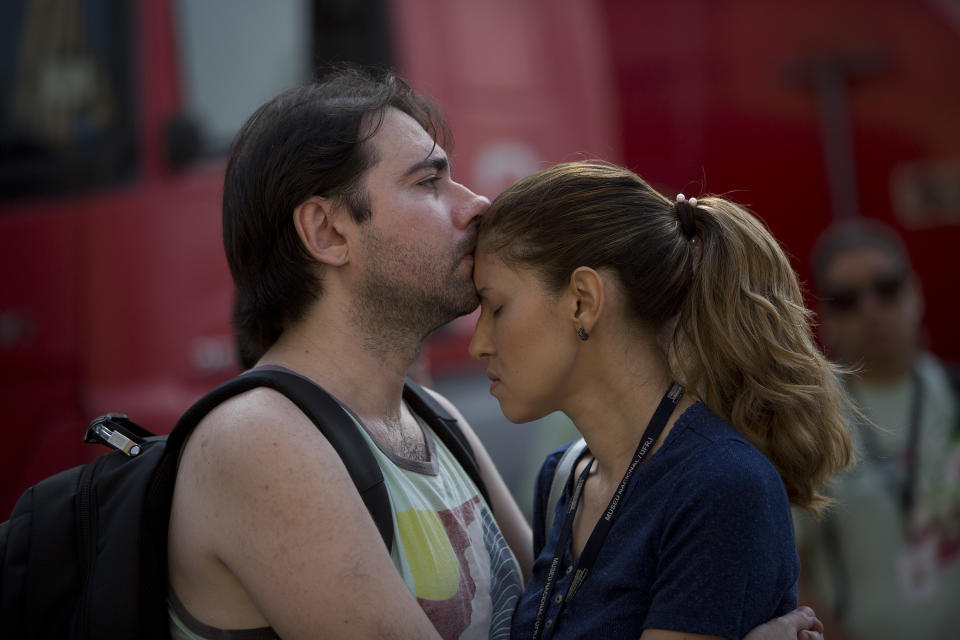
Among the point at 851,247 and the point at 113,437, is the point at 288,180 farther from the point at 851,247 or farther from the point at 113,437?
the point at 851,247

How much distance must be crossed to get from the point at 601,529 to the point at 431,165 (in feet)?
2.64

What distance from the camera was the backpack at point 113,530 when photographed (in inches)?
68.2

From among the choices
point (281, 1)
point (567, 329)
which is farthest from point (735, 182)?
point (567, 329)

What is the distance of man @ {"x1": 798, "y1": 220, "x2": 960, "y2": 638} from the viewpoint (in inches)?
144

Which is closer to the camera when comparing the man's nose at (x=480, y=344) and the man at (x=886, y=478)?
the man's nose at (x=480, y=344)

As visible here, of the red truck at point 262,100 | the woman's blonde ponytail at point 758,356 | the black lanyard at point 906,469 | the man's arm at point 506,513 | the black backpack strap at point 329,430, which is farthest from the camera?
the black lanyard at point 906,469

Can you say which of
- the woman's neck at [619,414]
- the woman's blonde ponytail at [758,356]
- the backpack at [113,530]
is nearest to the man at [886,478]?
the woman's blonde ponytail at [758,356]

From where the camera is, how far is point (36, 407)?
11.6ft

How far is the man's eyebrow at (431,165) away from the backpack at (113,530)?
0.51m

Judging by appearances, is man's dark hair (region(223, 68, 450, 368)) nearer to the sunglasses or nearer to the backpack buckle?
the backpack buckle

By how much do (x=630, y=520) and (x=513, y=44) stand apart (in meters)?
2.84

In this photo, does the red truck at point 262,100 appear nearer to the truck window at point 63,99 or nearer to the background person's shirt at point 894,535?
the truck window at point 63,99

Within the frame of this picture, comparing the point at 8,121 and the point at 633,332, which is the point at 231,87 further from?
the point at 633,332

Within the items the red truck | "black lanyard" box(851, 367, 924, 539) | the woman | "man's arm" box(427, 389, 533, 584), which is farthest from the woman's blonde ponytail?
"black lanyard" box(851, 367, 924, 539)
